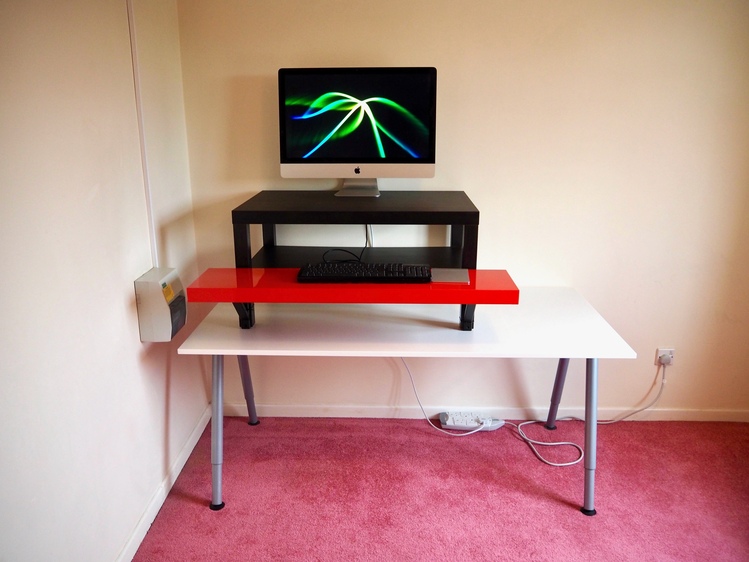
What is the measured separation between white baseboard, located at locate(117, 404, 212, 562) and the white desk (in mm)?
204

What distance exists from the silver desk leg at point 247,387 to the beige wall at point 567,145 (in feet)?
0.60

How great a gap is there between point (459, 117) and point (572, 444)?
4.73 feet

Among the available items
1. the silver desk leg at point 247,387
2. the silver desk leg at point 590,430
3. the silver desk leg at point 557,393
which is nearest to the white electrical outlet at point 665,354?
the silver desk leg at point 557,393

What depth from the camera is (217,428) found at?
2033mm

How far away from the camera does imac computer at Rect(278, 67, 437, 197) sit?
213cm

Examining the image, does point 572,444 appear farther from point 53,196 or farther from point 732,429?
point 53,196

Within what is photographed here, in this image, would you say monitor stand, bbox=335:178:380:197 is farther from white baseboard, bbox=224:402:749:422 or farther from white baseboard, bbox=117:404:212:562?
white baseboard, bbox=117:404:212:562

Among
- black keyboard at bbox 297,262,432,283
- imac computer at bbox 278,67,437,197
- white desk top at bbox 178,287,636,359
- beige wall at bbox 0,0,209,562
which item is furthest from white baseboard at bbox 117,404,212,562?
imac computer at bbox 278,67,437,197

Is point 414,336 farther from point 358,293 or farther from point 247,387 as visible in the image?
point 247,387

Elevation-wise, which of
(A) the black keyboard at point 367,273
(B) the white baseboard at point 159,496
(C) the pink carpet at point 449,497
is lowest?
(C) the pink carpet at point 449,497

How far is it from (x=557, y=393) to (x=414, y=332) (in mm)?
805

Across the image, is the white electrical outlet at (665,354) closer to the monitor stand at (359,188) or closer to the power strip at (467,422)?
the power strip at (467,422)

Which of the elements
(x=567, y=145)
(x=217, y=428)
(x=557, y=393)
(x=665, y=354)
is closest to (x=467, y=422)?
(x=557, y=393)

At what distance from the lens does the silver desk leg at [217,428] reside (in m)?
2.01
